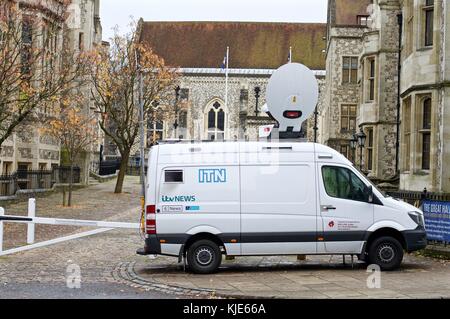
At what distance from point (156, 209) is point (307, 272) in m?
2.91

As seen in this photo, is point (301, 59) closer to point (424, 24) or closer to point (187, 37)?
point (187, 37)

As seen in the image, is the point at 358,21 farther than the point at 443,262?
Yes

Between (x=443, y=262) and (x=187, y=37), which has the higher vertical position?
(x=187, y=37)

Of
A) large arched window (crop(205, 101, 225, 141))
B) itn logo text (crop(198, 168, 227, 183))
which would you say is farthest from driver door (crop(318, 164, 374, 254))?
large arched window (crop(205, 101, 225, 141))

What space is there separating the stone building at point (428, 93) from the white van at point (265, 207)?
636 centimetres

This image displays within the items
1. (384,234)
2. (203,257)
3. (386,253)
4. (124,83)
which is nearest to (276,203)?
(203,257)

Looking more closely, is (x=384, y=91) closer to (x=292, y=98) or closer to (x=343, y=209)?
(x=292, y=98)

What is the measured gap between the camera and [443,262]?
1365 centimetres

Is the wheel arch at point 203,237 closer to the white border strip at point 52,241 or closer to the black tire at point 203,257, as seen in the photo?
the black tire at point 203,257

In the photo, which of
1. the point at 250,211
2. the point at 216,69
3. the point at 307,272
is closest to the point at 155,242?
the point at 250,211

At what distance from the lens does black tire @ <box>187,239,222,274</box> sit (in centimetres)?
1219

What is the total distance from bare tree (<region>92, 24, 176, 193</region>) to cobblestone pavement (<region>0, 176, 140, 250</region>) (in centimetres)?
239

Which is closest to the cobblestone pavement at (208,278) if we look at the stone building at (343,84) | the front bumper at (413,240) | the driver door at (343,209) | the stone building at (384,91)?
the front bumper at (413,240)

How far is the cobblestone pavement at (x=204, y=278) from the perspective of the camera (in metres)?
10.1
